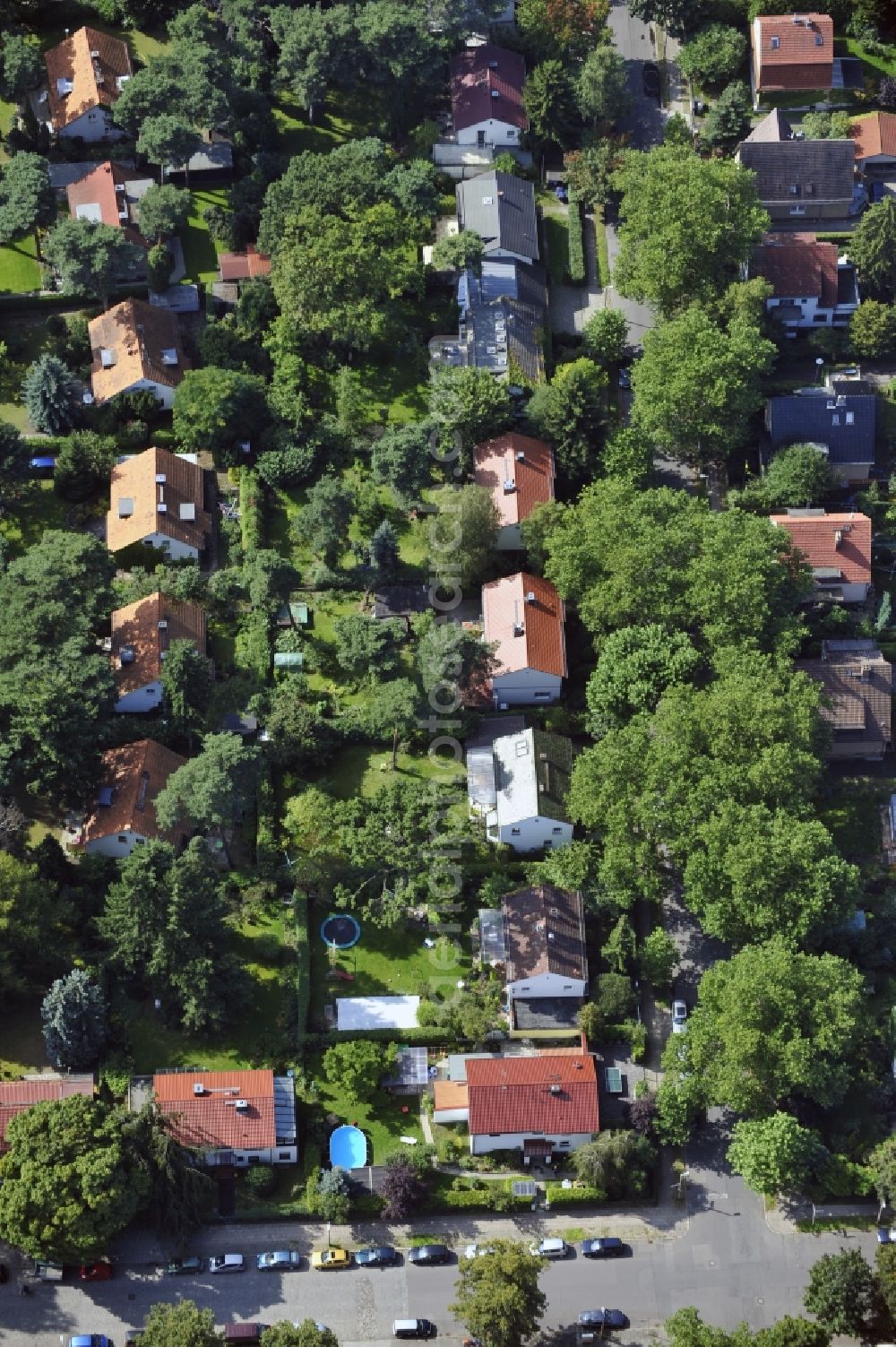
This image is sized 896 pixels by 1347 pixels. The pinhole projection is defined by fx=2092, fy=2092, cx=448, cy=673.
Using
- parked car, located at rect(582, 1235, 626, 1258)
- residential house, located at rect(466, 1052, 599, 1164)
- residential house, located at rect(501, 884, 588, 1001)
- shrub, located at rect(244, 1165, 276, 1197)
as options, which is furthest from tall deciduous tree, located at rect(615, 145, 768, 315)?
shrub, located at rect(244, 1165, 276, 1197)

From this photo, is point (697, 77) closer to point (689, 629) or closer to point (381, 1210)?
point (689, 629)

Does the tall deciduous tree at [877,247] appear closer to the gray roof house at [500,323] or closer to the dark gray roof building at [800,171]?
the dark gray roof building at [800,171]

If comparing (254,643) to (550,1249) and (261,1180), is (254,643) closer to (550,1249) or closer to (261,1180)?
(261,1180)

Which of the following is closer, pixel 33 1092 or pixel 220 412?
pixel 33 1092

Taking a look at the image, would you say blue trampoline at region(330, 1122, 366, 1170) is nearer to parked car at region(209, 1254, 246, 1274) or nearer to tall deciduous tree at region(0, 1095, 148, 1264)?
parked car at region(209, 1254, 246, 1274)

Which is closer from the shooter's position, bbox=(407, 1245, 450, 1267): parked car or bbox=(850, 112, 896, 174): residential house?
bbox=(407, 1245, 450, 1267): parked car

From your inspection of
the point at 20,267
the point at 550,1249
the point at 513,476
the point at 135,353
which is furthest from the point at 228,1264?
the point at 20,267

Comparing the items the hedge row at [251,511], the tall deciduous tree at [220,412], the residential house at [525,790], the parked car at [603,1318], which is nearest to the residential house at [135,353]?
the tall deciduous tree at [220,412]

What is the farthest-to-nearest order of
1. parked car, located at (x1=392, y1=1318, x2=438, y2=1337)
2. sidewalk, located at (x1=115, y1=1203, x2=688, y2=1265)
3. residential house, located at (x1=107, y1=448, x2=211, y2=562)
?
residential house, located at (x1=107, y1=448, x2=211, y2=562)
sidewalk, located at (x1=115, y1=1203, x2=688, y2=1265)
parked car, located at (x1=392, y1=1318, x2=438, y2=1337)
